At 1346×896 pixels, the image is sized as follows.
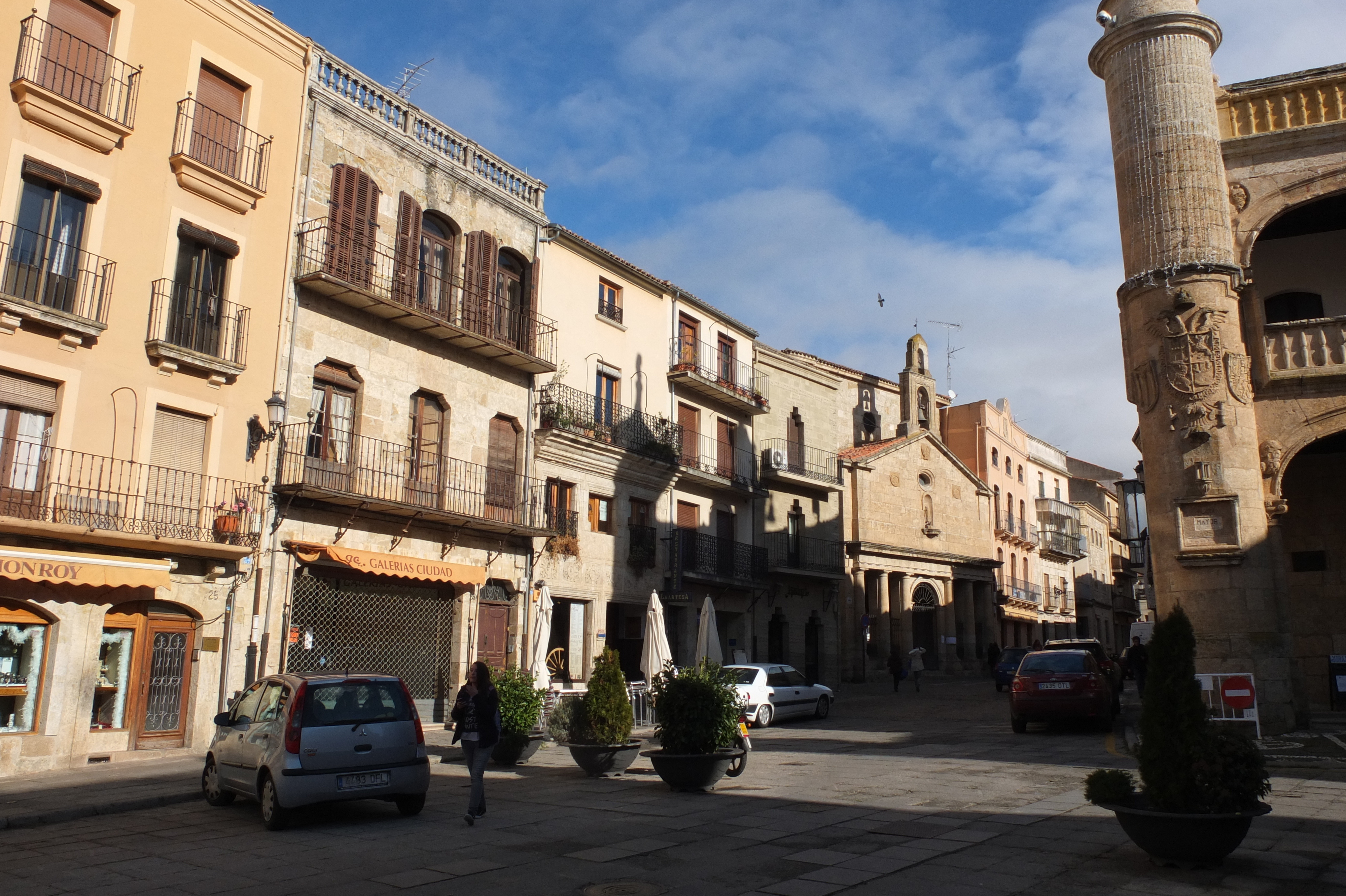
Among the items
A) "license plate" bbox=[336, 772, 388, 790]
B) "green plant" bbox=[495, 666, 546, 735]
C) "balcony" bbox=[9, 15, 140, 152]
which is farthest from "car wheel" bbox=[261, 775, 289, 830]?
"balcony" bbox=[9, 15, 140, 152]

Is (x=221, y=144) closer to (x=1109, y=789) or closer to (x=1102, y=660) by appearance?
(x=1109, y=789)

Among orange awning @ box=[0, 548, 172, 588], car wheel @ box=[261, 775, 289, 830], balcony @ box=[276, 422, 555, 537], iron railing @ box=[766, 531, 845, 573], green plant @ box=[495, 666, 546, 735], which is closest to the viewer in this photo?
car wheel @ box=[261, 775, 289, 830]

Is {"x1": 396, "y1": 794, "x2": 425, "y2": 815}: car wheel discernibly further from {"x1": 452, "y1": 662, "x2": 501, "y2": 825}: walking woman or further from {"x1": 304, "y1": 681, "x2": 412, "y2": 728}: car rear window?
{"x1": 304, "y1": 681, "x2": 412, "y2": 728}: car rear window

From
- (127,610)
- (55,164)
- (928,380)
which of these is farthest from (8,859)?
(928,380)

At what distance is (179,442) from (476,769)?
1036 centimetres

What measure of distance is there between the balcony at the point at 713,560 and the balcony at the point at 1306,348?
16.3 m

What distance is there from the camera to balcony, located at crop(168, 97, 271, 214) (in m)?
17.8

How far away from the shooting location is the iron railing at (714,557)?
95.8 feet

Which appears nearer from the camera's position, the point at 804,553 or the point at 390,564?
Result: the point at 390,564

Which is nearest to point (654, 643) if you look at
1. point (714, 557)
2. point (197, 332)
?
point (714, 557)

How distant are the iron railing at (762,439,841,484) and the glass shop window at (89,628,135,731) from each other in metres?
22.2

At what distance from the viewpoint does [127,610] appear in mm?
16297

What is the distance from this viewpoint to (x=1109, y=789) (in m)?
7.34

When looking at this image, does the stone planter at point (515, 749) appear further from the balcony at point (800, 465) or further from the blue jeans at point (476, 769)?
the balcony at point (800, 465)
